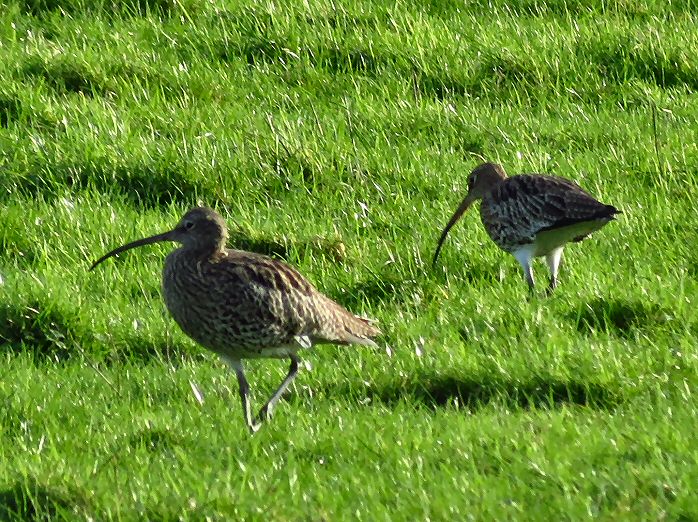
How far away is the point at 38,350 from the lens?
9.06 metres

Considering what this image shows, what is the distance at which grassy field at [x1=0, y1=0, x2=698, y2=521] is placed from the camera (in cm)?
679

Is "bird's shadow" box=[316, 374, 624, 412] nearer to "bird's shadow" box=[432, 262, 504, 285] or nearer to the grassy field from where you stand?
the grassy field

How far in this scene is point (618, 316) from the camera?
9117mm

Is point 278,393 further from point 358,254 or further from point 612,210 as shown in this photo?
point 612,210

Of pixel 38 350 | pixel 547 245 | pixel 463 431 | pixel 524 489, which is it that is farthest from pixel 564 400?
pixel 38 350

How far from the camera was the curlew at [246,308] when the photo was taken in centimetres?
845

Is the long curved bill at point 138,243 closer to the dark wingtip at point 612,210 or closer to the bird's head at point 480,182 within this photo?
the bird's head at point 480,182

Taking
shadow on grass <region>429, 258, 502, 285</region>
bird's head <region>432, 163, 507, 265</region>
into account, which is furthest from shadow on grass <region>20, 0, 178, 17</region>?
shadow on grass <region>429, 258, 502, 285</region>

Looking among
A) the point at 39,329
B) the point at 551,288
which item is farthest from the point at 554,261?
the point at 39,329

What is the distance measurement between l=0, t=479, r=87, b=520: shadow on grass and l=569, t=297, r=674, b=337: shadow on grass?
142 inches

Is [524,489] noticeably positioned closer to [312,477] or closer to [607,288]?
[312,477]

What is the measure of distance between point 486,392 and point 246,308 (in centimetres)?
147

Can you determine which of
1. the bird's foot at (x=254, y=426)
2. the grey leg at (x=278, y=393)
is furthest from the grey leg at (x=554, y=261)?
the bird's foot at (x=254, y=426)

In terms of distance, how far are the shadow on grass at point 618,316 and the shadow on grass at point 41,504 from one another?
11.8 feet
